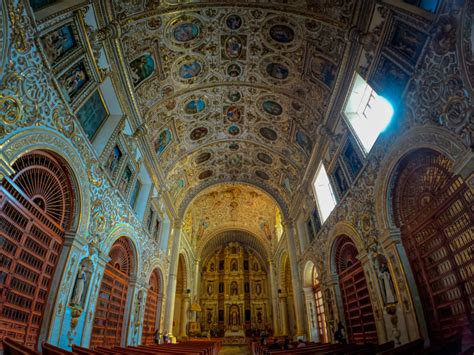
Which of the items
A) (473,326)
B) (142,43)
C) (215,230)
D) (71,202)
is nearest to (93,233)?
(71,202)

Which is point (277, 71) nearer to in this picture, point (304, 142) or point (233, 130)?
point (304, 142)

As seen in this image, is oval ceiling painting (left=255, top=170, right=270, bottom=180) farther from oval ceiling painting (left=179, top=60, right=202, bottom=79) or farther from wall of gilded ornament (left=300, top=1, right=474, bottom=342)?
oval ceiling painting (left=179, top=60, right=202, bottom=79)

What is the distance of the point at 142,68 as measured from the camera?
10.1m

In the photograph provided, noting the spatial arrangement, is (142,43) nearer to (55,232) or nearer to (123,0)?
(123,0)

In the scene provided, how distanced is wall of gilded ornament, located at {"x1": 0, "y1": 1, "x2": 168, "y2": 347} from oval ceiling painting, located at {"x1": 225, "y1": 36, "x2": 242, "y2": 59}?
657 cm

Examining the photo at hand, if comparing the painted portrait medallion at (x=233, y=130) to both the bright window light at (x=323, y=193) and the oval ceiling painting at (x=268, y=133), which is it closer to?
the oval ceiling painting at (x=268, y=133)

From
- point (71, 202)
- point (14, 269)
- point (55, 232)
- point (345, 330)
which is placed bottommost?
point (345, 330)

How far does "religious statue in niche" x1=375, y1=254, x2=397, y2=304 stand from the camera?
7.32 metres

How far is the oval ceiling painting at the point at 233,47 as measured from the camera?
10497 millimetres

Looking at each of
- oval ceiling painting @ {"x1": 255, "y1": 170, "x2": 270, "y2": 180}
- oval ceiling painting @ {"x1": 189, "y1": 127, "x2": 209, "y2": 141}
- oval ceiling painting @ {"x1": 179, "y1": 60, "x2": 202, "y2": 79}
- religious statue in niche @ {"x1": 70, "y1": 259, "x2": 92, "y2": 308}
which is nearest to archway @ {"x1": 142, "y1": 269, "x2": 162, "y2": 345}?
religious statue in niche @ {"x1": 70, "y1": 259, "x2": 92, "y2": 308}

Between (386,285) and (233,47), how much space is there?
10.2 meters

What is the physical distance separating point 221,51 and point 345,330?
12711 mm

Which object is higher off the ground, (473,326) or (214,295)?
(214,295)

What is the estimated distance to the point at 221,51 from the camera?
10922 mm
